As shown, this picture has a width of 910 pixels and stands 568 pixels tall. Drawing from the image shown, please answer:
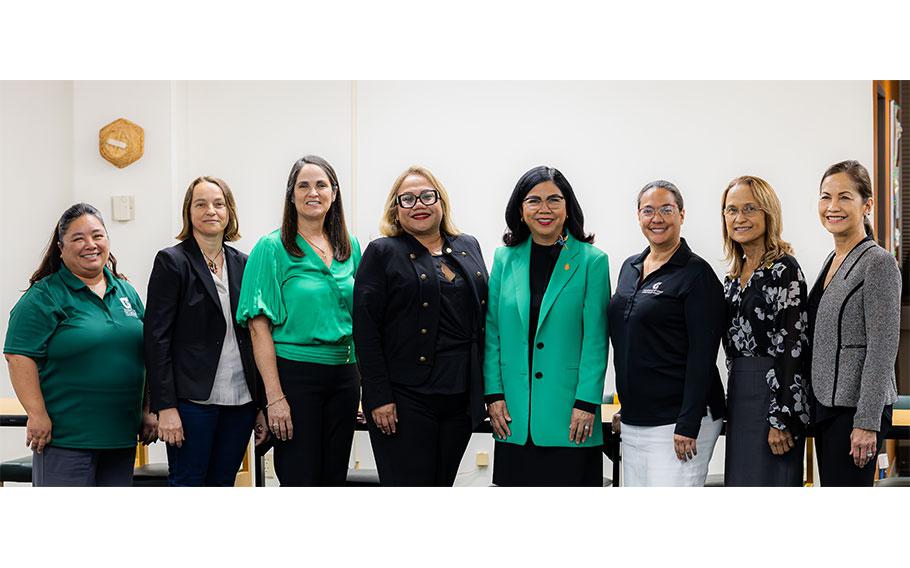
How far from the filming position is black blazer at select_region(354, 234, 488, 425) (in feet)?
9.66

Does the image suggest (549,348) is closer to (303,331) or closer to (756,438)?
(756,438)

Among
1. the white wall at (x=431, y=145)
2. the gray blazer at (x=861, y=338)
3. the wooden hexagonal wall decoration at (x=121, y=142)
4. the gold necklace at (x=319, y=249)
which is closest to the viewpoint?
the gray blazer at (x=861, y=338)

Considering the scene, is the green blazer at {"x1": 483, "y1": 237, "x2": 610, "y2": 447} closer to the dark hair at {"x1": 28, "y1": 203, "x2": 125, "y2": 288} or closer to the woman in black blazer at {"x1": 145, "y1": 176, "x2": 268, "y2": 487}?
the woman in black blazer at {"x1": 145, "y1": 176, "x2": 268, "y2": 487}

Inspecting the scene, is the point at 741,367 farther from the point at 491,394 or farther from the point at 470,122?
the point at 470,122

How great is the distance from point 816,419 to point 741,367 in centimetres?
28

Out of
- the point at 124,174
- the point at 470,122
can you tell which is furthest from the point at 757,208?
the point at 124,174

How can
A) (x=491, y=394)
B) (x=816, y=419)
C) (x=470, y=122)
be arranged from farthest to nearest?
(x=470, y=122) < (x=491, y=394) < (x=816, y=419)

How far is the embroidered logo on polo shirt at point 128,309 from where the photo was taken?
10.3 feet

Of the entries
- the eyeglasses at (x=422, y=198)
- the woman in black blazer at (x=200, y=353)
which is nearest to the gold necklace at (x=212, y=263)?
the woman in black blazer at (x=200, y=353)

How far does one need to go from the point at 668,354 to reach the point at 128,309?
74.9 inches

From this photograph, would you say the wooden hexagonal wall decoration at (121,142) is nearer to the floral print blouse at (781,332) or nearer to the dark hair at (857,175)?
the floral print blouse at (781,332)

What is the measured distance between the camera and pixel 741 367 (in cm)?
288

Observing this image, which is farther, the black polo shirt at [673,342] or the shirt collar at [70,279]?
the shirt collar at [70,279]

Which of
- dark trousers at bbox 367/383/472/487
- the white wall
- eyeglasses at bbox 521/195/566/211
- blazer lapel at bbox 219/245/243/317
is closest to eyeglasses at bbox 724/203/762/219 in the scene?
eyeglasses at bbox 521/195/566/211
